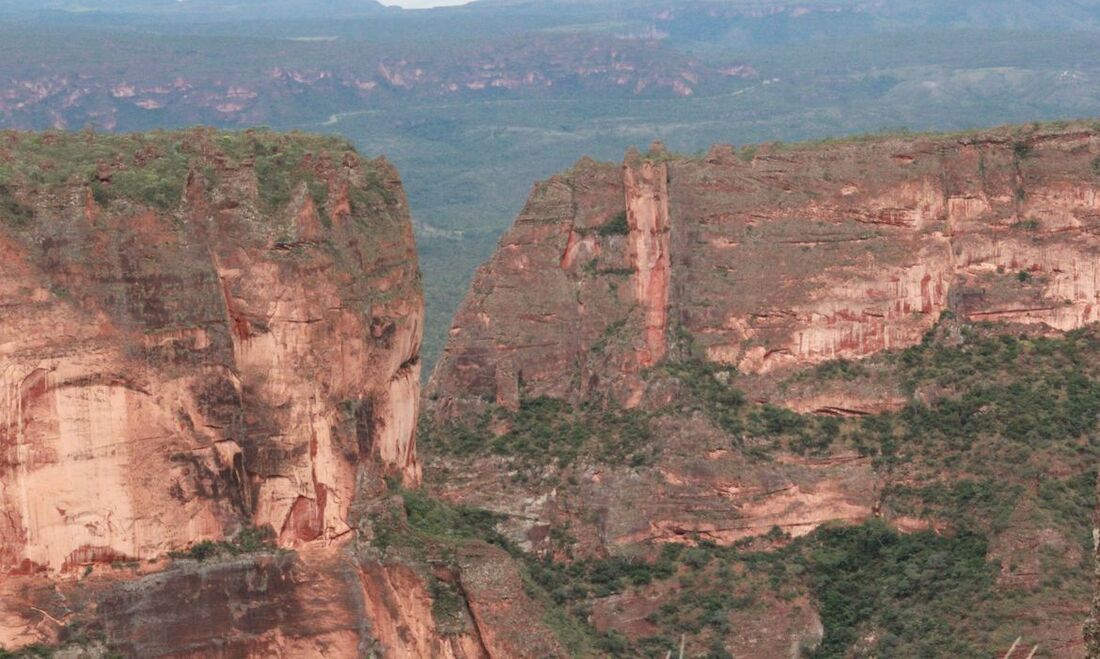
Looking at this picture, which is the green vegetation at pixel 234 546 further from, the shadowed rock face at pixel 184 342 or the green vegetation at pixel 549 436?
the green vegetation at pixel 549 436

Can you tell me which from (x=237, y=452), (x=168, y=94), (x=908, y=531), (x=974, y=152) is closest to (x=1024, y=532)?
(x=908, y=531)

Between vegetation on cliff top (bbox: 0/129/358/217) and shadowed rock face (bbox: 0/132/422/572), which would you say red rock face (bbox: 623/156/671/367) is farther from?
vegetation on cliff top (bbox: 0/129/358/217)

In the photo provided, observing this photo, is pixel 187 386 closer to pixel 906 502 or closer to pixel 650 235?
pixel 906 502

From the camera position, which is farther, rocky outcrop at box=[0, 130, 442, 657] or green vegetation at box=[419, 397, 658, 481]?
green vegetation at box=[419, 397, 658, 481]

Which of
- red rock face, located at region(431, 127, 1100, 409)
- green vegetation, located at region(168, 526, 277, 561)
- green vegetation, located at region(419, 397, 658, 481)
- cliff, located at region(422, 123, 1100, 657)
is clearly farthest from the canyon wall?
red rock face, located at region(431, 127, 1100, 409)

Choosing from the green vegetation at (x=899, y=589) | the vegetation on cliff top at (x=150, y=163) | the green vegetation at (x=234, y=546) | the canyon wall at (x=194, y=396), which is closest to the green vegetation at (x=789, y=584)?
the green vegetation at (x=899, y=589)

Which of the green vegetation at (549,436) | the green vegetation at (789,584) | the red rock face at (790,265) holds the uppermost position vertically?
the red rock face at (790,265)
